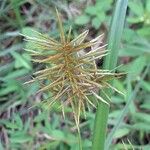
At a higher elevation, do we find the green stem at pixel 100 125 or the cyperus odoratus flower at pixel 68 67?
the cyperus odoratus flower at pixel 68 67

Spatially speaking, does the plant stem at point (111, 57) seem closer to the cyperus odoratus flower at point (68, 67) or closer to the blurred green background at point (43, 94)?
the cyperus odoratus flower at point (68, 67)

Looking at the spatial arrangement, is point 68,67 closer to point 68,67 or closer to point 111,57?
point 68,67

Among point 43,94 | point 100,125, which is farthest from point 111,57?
point 43,94

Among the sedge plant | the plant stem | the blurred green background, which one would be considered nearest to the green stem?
the plant stem

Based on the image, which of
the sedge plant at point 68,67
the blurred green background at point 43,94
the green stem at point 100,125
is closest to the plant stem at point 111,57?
the green stem at point 100,125

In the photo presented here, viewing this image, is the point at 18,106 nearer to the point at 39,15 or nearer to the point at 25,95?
the point at 25,95

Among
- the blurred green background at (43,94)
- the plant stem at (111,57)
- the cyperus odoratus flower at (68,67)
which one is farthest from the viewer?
the blurred green background at (43,94)
